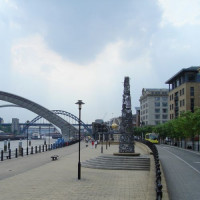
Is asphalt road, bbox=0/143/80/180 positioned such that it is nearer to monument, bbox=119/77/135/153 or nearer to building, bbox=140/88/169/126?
monument, bbox=119/77/135/153

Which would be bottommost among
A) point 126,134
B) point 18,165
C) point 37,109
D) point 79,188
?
point 18,165

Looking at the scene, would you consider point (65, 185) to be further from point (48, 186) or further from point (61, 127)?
point (61, 127)

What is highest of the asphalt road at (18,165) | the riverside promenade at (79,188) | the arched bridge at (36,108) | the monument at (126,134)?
the arched bridge at (36,108)

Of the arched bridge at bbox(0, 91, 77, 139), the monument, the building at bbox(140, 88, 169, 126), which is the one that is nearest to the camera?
the monument

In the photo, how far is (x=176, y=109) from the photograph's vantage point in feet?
361

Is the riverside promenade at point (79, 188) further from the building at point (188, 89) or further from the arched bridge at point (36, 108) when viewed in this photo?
the arched bridge at point (36, 108)

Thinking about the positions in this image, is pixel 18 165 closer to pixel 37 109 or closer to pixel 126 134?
pixel 126 134

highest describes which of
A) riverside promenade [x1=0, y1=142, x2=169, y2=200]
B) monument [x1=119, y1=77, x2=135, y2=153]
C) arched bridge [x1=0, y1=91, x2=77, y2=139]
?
arched bridge [x1=0, y1=91, x2=77, y2=139]

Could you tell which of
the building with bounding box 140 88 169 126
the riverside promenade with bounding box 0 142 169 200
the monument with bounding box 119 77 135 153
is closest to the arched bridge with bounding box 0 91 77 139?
the building with bounding box 140 88 169 126

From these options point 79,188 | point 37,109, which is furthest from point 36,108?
point 79,188

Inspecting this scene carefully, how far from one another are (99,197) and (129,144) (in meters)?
19.0

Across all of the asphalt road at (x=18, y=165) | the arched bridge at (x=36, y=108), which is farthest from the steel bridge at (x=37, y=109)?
the asphalt road at (x=18, y=165)

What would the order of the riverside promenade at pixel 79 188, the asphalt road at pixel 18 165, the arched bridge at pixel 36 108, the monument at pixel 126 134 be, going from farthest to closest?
1. the arched bridge at pixel 36 108
2. the monument at pixel 126 134
3. the asphalt road at pixel 18 165
4. the riverside promenade at pixel 79 188

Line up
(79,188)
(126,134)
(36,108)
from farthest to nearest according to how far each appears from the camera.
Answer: (36,108), (126,134), (79,188)
